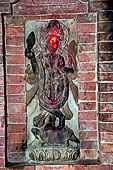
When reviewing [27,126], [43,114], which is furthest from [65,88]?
[27,126]

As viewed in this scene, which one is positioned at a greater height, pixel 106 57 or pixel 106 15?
pixel 106 15

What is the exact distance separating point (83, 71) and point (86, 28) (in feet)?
2.30

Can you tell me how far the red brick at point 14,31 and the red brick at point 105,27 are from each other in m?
1.27

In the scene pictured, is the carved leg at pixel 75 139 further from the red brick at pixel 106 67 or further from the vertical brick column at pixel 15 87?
the red brick at pixel 106 67

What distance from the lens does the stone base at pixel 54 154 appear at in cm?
386

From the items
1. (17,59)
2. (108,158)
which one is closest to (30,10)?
(17,59)

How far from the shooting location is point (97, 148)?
3.85 metres

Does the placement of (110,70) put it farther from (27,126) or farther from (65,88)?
(27,126)

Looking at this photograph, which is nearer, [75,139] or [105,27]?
[105,27]

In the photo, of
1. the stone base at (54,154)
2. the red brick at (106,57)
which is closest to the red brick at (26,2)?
the red brick at (106,57)

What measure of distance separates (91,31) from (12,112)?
73.2 inches

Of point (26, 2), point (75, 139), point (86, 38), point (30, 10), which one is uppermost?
point (26, 2)

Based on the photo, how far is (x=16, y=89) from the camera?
3834 millimetres

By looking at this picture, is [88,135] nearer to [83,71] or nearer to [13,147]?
[83,71]
